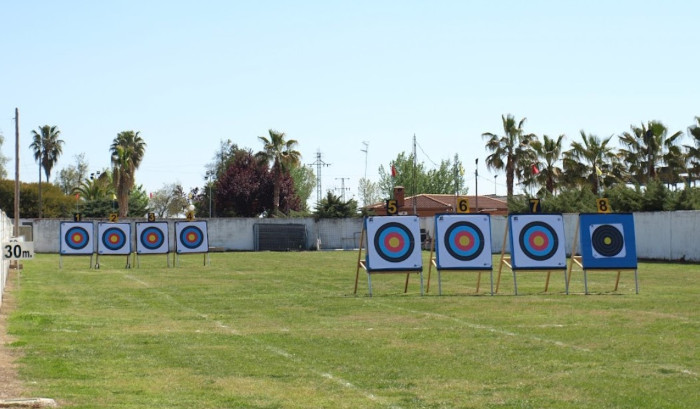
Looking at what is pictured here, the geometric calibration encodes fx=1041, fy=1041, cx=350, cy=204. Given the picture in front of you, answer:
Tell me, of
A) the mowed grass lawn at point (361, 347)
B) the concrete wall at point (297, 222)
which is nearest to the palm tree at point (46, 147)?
the concrete wall at point (297, 222)

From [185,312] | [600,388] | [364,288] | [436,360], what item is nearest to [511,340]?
[436,360]

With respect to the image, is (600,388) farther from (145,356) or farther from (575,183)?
(575,183)

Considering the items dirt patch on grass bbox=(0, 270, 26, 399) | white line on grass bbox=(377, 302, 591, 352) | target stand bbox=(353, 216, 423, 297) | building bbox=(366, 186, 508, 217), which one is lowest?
dirt patch on grass bbox=(0, 270, 26, 399)

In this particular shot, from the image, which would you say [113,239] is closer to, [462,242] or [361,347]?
[462,242]

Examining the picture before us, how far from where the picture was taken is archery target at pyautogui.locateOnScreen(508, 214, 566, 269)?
24297 mm

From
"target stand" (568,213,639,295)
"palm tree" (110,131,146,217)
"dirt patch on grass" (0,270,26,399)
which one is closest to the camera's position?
"dirt patch on grass" (0,270,26,399)

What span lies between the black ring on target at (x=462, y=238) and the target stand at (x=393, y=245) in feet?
2.62

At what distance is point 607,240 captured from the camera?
24.3 meters

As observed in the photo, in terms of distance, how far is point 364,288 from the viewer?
84.5 ft

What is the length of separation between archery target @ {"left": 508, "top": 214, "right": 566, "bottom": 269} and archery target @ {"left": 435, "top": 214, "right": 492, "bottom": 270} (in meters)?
0.65

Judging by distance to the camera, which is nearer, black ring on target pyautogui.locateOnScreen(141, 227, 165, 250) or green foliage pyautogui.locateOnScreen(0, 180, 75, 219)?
black ring on target pyautogui.locateOnScreen(141, 227, 165, 250)

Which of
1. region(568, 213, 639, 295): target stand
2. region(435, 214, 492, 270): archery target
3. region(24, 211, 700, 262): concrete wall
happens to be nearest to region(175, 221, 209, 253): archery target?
region(24, 211, 700, 262): concrete wall

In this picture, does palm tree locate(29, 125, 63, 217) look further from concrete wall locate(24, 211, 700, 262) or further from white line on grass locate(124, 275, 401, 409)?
white line on grass locate(124, 275, 401, 409)

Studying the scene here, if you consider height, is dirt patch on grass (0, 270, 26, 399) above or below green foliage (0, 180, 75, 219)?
below
